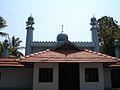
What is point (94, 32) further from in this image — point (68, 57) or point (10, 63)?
point (10, 63)

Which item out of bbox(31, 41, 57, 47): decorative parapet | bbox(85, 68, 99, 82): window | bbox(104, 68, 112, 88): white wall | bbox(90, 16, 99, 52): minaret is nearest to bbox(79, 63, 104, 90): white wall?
bbox(85, 68, 99, 82): window

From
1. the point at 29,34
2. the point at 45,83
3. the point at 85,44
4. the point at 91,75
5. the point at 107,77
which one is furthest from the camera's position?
the point at 29,34

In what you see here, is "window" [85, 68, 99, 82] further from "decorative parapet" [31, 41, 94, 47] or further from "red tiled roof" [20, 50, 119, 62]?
"decorative parapet" [31, 41, 94, 47]

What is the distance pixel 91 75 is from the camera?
717 inches

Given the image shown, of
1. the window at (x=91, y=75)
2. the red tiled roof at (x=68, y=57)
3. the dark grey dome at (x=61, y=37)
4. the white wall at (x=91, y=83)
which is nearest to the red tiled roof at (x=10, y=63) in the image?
the red tiled roof at (x=68, y=57)

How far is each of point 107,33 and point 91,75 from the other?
17.3 meters

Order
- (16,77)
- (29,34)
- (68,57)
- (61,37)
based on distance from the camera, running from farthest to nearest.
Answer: (29,34) → (61,37) → (16,77) → (68,57)

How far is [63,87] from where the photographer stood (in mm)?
18203

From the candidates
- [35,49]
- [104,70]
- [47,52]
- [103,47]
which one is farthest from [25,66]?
[103,47]

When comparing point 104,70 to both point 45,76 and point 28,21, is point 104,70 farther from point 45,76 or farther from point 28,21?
point 28,21

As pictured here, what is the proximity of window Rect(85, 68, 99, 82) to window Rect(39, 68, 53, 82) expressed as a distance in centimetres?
259

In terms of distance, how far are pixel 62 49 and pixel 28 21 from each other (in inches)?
488

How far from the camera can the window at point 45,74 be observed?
59.1 ft

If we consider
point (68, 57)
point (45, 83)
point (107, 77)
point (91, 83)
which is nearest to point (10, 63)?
point (45, 83)
